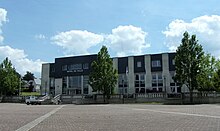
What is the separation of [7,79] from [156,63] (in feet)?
108

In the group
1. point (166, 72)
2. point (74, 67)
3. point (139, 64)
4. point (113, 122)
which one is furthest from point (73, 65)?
point (113, 122)

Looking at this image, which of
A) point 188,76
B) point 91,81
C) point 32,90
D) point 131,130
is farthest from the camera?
point 32,90

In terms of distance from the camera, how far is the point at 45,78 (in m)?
74.8

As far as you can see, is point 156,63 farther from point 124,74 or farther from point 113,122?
point 113,122

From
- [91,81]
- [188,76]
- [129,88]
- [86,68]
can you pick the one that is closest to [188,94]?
[188,76]

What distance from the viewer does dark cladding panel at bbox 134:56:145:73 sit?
64781 millimetres

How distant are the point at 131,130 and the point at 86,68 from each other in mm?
58854

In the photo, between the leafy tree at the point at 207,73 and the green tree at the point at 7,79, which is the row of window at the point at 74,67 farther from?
the leafy tree at the point at 207,73

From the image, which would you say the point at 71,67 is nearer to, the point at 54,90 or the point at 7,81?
the point at 54,90

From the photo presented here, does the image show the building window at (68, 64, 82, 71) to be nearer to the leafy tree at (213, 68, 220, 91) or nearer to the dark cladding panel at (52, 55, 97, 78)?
the dark cladding panel at (52, 55, 97, 78)

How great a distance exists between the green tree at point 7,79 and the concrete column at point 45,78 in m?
10.2

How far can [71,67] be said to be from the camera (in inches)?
2810

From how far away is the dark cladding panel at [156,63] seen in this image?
6328 centimetres

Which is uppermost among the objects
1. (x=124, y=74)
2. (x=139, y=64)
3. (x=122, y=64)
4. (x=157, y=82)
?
(x=122, y=64)
